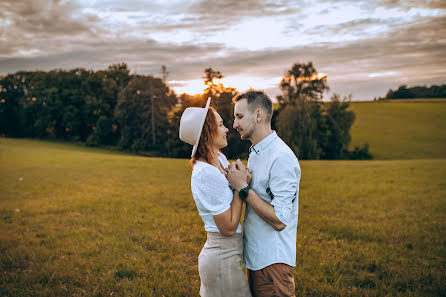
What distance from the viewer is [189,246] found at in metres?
7.27

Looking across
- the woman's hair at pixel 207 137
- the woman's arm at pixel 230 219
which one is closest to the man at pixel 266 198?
the woman's arm at pixel 230 219

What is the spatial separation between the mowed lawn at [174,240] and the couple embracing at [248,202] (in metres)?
2.53

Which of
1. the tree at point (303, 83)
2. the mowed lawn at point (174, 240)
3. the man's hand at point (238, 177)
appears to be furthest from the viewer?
the tree at point (303, 83)

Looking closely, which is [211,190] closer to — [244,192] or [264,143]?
[244,192]

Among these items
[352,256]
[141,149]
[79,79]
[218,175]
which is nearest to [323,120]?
[141,149]

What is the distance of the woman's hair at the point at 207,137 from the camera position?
127 inches

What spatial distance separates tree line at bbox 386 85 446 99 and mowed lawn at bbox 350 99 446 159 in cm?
725

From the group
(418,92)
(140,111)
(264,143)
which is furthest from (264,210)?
(418,92)

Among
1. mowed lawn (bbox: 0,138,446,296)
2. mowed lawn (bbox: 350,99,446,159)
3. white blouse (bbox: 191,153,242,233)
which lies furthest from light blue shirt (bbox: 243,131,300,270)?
mowed lawn (bbox: 350,99,446,159)

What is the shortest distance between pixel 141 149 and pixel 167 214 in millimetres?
41543

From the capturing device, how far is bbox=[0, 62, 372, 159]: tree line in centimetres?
5000

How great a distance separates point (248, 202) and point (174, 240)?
17.1ft

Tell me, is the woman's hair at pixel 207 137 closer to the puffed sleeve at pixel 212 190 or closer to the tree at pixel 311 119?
the puffed sleeve at pixel 212 190

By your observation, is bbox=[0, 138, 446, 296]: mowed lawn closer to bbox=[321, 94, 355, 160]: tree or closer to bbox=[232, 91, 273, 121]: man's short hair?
bbox=[232, 91, 273, 121]: man's short hair
